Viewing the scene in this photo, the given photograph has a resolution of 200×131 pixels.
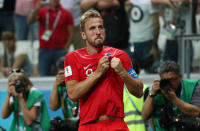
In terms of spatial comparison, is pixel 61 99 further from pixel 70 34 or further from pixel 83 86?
pixel 83 86

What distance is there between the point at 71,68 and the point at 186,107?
6.28 feet

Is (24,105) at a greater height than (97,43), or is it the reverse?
(97,43)

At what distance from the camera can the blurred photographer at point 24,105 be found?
6.29 m

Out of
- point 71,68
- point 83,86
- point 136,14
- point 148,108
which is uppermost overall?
point 136,14

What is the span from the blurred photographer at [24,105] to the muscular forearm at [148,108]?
136 centimetres

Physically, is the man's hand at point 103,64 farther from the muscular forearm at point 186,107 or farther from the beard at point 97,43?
the muscular forearm at point 186,107

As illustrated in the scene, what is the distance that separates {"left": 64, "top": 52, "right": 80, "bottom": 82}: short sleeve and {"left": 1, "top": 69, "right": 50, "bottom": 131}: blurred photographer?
2220 mm

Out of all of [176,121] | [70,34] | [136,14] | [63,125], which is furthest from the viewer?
[70,34]

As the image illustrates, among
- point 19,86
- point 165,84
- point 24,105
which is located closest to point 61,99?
point 24,105

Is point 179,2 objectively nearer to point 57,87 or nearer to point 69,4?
point 69,4

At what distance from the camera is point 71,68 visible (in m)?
4.11

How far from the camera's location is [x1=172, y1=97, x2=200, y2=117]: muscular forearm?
5.52 meters

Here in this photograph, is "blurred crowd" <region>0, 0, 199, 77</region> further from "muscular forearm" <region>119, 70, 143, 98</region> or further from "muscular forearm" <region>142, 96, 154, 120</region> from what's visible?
"muscular forearm" <region>119, 70, 143, 98</region>

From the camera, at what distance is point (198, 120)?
17.5 feet
